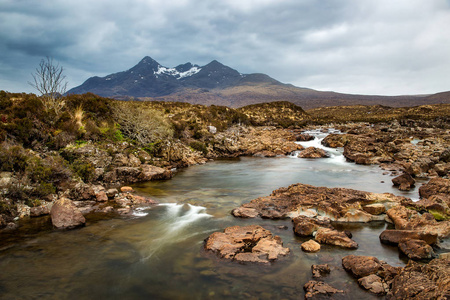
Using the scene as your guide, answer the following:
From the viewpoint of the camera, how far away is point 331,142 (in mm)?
29281

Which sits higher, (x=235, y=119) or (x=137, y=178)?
(x=235, y=119)

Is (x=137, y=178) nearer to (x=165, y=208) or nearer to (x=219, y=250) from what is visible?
(x=165, y=208)

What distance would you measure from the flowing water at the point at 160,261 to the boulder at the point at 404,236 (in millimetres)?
298

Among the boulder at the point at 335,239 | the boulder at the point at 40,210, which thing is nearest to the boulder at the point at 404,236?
the boulder at the point at 335,239

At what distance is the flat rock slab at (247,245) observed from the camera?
6863 mm

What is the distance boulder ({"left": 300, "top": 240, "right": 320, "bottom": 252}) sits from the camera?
7.14 m

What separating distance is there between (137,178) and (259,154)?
14.6m

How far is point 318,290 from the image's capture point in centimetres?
544

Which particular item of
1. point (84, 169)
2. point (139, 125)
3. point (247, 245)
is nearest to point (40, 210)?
point (84, 169)

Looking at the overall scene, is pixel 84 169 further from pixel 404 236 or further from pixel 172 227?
pixel 404 236

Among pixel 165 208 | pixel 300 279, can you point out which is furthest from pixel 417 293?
pixel 165 208

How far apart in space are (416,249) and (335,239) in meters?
1.99

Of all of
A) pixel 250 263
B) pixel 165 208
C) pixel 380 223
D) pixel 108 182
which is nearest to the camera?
pixel 250 263

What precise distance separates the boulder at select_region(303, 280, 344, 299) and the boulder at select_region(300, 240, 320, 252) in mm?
1447
